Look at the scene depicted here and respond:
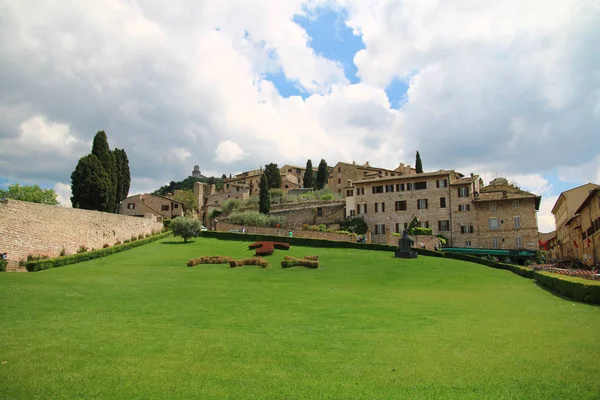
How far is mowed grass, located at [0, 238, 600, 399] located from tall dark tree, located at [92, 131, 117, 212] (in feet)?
114

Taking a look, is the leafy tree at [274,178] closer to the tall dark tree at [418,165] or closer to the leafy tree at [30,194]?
the tall dark tree at [418,165]

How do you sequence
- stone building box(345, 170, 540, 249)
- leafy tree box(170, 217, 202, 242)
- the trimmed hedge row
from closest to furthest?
the trimmed hedge row < leafy tree box(170, 217, 202, 242) < stone building box(345, 170, 540, 249)

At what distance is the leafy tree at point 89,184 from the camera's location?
50.3 metres

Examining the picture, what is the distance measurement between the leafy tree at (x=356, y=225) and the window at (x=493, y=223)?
691 inches

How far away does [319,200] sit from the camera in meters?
77.9

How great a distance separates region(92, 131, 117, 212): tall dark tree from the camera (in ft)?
176

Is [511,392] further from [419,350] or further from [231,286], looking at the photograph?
[231,286]

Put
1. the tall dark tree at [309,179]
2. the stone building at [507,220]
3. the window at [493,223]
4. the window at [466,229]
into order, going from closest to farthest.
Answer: the stone building at [507,220], the window at [493,223], the window at [466,229], the tall dark tree at [309,179]

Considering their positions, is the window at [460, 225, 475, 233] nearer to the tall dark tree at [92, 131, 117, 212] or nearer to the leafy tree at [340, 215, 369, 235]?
the leafy tree at [340, 215, 369, 235]

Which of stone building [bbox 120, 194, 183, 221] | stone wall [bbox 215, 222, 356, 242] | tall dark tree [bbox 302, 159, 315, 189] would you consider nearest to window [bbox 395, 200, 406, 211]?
stone wall [bbox 215, 222, 356, 242]

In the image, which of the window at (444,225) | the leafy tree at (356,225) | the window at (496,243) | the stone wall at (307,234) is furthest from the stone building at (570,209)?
the stone wall at (307,234)

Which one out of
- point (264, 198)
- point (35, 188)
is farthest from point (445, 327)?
point (35, 188)

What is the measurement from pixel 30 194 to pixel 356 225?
2267 inches

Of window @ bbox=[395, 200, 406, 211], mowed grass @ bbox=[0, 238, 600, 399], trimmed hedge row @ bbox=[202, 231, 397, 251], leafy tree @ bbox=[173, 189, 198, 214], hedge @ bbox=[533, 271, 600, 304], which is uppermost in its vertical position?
leafy tree @ bbox=[173, 189, 198, 214]
